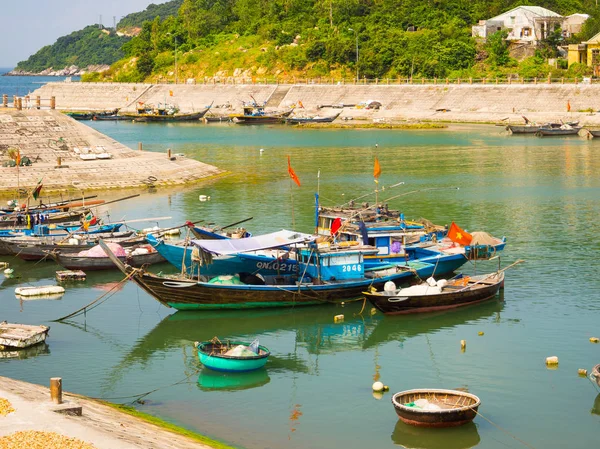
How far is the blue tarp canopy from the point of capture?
1294 inches

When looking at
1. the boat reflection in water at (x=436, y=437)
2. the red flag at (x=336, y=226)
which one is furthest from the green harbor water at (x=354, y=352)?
the red flag at (x=336, y=226)

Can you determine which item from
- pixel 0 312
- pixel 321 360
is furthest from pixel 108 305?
pixel 321 360

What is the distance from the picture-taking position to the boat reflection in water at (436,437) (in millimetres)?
21969

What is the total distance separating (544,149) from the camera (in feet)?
278

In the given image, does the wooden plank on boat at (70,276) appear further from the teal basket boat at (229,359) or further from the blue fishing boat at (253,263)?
the teal basket boat at (229,359)

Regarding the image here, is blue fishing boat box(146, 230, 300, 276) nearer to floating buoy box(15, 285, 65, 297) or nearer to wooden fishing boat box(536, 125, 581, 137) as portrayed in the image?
floating buoy box(15, 285, 65, 297)

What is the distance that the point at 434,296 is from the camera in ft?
106

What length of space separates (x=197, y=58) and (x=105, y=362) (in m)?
138

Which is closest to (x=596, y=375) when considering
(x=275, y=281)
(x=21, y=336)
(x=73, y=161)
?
(x=275, y=281)

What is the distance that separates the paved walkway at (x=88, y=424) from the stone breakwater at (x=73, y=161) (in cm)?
3838

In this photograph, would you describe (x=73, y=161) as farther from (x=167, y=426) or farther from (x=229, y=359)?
(x=167, y=426)

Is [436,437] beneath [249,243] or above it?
beneath

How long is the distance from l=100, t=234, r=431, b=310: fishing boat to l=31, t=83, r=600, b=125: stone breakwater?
7301 cm

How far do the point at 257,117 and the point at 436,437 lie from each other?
102769mm
